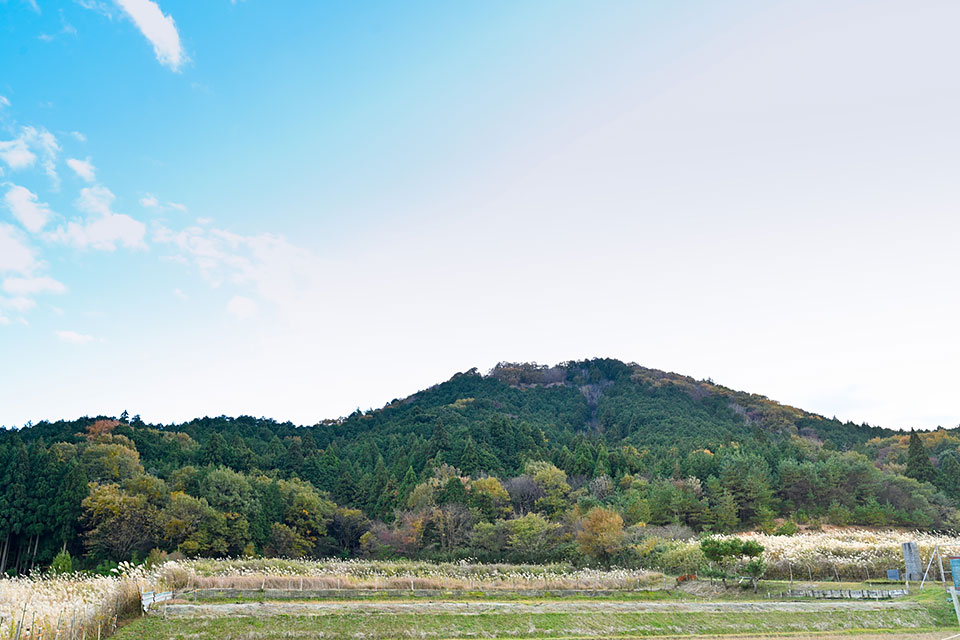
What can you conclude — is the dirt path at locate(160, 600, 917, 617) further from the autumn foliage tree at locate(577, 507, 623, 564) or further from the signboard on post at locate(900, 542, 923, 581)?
the autumn foliage tree at locate(577, 507, 623, 564)

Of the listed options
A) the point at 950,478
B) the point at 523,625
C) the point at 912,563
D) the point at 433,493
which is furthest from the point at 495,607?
the point at 950,478

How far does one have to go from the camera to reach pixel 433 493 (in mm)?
49062

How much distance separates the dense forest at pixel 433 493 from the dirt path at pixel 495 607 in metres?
14.5

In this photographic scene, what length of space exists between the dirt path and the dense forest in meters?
14.5

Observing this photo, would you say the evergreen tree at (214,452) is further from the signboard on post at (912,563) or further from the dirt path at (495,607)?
the signboard on post at (912,563)

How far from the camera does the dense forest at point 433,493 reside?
138 ft

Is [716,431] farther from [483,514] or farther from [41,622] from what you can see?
[41,622]

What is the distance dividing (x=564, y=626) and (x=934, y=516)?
43891 millimetres

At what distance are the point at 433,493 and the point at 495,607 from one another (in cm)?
3109

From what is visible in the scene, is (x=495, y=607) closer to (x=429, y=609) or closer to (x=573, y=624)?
(x=429, y=609)

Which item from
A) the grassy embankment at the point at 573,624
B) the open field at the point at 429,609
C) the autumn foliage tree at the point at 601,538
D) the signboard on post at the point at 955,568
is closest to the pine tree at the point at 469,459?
the autumn foliage tree at the point at 601,538

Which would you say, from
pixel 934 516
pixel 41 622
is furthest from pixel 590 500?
pixel 41 622

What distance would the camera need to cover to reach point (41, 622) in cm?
1269

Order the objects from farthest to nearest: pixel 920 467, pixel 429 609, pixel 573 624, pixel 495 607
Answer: pixel 920 467
pixel 495 607
pixel 429 609
pixel 573 624
